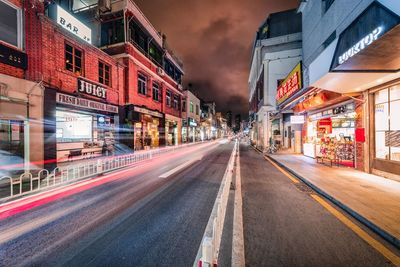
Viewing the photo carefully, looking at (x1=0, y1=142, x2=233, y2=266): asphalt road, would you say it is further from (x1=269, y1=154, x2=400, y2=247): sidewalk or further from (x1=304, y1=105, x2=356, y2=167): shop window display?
(x1=304, y1=105, x2=356, y2=167): shop window display

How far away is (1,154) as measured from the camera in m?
9.25

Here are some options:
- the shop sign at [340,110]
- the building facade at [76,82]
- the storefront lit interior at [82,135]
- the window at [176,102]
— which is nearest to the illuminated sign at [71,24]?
the building facade at [76,82]

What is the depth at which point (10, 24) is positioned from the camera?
888 cm

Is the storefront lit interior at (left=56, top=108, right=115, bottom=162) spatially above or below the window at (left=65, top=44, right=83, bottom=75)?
below

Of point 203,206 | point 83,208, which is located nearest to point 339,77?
point 203,206

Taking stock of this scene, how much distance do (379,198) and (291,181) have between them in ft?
9.50

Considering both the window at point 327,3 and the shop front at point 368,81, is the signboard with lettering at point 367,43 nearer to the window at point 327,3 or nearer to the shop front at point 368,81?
the shop front at point 368,81

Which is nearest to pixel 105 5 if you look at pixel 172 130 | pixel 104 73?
pixel 104 73

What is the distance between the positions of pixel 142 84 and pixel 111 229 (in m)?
19.3

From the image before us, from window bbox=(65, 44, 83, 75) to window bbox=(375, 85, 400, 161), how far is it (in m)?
17.6

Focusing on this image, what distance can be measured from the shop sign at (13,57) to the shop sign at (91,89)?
377 centimetres

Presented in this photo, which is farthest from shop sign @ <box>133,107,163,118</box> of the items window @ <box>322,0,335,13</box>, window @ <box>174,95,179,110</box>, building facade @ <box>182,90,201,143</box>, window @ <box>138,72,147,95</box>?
window @ <box>322,0,335,13</box>

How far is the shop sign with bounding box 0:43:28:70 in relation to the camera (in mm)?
8367

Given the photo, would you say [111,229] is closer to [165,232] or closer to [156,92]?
[165,232]
